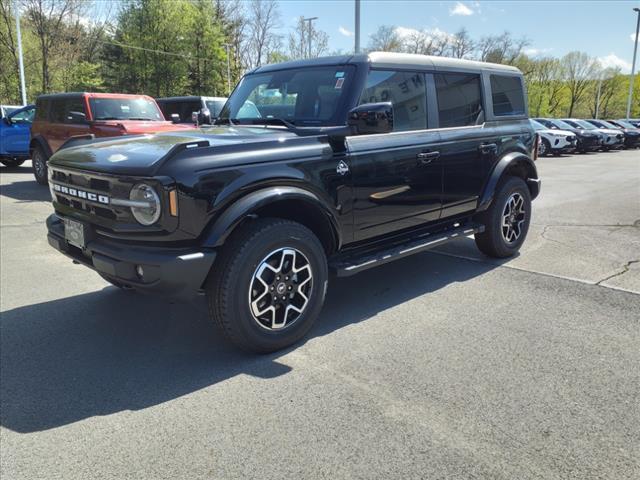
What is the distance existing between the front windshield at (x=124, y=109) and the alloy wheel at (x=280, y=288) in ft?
26.2

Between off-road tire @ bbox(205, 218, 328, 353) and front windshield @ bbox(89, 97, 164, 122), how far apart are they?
7.94 m

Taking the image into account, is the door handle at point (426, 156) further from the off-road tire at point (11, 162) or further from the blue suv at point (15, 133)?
the off-road tire at point (11, 162)

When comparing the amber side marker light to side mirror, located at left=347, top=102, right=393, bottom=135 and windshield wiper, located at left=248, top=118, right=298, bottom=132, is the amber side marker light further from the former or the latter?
side mirror, located at left=347, top=102, right=393, bottom=135

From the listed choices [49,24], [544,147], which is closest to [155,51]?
[49,24]

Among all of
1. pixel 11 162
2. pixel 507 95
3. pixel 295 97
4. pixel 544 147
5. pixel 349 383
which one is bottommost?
pixel 349 383

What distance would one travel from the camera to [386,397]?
2.92m

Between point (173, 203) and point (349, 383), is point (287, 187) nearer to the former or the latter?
point (173, 203)

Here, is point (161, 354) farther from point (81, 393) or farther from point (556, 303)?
point (556, 303)

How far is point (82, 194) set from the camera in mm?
3414

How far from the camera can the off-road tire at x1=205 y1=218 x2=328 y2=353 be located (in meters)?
3.16

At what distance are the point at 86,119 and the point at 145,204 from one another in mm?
7940

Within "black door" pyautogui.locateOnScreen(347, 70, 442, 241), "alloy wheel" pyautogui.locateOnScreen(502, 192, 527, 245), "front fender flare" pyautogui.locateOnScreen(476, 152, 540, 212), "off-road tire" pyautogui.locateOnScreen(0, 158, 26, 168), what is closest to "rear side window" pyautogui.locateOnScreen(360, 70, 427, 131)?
"black door" pyautogui.locateOnScreen(347, 70, 442, 241)

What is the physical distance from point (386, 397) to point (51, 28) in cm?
3918

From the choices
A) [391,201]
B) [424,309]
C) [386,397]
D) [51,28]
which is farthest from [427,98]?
[51,28]
